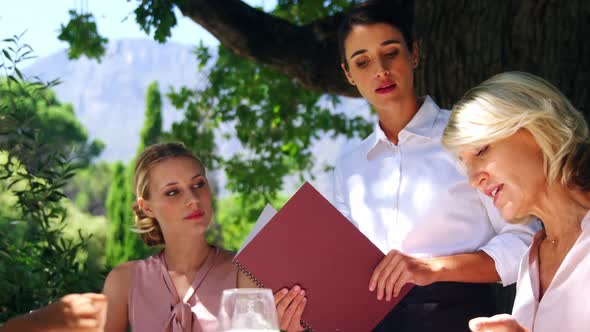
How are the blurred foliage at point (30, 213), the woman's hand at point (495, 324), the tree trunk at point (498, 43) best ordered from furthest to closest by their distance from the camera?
the blurred foliage at point (30, 213), the tree trunk at point (498, 43), the woman's hand at point (495, 324)

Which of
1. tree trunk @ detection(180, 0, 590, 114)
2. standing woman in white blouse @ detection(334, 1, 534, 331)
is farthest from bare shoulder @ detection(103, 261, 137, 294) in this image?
tree trunk @ detection(180, 0, 590, 114)

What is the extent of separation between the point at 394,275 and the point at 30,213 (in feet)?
10.4

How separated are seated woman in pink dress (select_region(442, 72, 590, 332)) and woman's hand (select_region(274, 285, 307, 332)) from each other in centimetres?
64

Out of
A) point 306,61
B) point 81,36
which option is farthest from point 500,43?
point 81,36

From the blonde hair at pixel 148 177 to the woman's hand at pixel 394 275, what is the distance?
1160 mm

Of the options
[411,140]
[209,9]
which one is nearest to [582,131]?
[411,140]

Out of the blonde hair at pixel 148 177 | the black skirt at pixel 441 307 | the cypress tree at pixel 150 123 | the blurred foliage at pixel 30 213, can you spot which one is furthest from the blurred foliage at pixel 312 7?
the cypress tree at pixel 150 123

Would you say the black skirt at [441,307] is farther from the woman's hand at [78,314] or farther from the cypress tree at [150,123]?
the cypress tree at [150,123]

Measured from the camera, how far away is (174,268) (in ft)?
11.1

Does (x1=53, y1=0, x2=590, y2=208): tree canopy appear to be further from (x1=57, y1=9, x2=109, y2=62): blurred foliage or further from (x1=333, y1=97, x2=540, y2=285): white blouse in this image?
(x1=333, y1=97, x2=540, y2=285): white blouse

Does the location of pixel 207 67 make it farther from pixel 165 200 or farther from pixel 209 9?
pixel 165 200

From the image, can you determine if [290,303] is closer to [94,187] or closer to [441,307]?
[441,307]

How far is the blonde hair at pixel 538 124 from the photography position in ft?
7.61

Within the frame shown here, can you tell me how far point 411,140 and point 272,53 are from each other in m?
3.61
